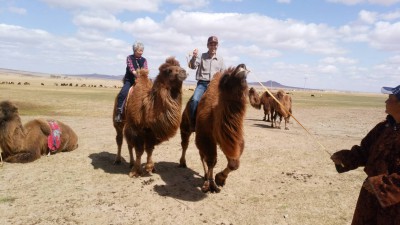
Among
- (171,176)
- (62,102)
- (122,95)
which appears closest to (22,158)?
(122,95)

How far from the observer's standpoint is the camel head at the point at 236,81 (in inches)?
203

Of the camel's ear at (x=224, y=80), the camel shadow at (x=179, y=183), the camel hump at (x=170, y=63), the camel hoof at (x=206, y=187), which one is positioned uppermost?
the camel hump at (x=170, y=63)

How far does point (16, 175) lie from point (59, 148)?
1903 millimetres

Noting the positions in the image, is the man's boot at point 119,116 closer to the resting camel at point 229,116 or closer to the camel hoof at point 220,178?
the resting camel at point 229,116

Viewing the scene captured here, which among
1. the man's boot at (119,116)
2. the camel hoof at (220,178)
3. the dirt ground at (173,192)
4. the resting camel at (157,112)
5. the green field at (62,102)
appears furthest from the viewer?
the green field at (62,102)

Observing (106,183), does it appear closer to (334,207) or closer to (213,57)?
(213,57)

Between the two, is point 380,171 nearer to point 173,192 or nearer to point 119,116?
point 173,192

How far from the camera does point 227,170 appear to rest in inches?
223

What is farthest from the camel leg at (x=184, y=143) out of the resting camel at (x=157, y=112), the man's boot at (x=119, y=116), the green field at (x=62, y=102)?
the green field at (x=62, y=102)

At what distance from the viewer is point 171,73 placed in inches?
251

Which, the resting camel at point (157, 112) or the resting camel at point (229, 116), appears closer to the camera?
the resting camel at point (229, 116)

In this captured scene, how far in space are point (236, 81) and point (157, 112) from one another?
1980 millimetres

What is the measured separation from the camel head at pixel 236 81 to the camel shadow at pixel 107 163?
10.7 ft

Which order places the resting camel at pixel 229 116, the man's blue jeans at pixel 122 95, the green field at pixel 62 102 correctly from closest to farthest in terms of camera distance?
the resting camel at pixel 229 116 < the man's blue jeans at pixel 122 95 < the green field at pixel 62 102
